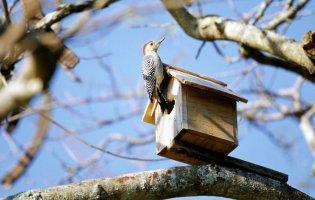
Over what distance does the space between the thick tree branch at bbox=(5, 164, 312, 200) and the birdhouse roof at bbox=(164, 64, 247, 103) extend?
2.37 feet

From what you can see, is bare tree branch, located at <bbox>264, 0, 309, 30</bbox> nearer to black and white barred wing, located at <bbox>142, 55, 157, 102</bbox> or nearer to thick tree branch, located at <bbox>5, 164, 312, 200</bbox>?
black and white barred wing, located at <bbox>142, 55, 157, 102</bbox>

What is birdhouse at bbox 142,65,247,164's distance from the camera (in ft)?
11.5

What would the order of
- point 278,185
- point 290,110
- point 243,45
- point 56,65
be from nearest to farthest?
point 56,65, point 278,185, point 243,45, point 290,110

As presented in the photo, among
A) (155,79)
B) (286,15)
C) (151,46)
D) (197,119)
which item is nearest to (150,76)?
(155,79)

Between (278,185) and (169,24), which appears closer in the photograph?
(278,185)

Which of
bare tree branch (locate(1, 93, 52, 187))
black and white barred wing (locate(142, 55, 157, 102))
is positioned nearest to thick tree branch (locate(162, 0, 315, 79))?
black and white barred wing (locate(142, 55, 157, 102))

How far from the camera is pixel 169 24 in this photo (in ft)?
20.1

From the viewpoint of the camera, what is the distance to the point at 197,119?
355 cm

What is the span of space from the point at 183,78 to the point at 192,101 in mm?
183

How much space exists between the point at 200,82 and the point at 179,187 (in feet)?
3.23

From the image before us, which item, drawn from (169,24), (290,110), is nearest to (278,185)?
(169,24)

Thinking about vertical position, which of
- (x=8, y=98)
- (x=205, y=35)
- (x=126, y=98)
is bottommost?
(x=126, y=98)

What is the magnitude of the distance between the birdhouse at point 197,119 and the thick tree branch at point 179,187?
0.48 m

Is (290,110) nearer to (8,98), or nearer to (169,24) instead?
(169,24)
